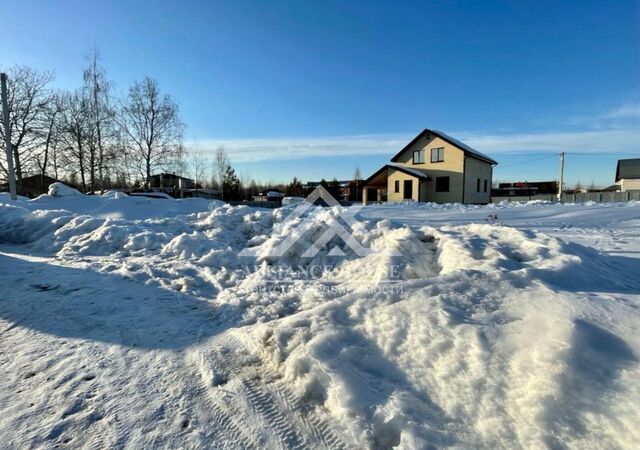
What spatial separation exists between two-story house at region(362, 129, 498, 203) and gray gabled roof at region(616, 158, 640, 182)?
24981 millimetres

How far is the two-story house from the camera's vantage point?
91.7 feet

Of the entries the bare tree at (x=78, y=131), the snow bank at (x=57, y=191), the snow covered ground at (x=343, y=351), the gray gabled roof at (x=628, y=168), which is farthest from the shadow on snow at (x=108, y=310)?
the gray gabled roof at (x=628, y=168)

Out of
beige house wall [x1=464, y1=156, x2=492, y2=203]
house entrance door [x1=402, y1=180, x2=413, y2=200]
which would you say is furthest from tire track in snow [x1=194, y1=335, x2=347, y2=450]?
beige house wall [x1=464, y1=156, x2=492, y2=203]

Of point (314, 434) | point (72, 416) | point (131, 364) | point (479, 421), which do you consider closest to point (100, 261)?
point (131, 364)

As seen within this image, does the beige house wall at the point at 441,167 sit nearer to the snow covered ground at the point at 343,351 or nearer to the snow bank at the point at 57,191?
the snow bank at the point at 57,191

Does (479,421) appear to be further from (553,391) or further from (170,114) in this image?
(170,114)

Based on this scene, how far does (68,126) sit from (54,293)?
27.6 m

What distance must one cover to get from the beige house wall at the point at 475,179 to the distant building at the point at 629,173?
927 inches

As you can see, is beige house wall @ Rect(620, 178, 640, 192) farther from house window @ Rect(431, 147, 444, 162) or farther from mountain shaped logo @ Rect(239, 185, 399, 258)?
mountain shaped logo @ Rect(239, 185, 399, 258)

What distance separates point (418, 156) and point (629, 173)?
108 ft

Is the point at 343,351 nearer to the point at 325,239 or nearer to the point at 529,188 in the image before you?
the point at 325,239

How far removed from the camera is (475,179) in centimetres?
2934

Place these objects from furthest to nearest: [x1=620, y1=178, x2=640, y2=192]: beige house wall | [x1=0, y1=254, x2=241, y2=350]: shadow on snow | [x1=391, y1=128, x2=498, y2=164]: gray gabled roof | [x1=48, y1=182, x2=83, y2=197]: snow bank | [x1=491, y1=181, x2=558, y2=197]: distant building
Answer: [x1=491, y1=181, x2=558, y2=197]: distant building → [x1=620, y1=178, x2=640, y2=192]: beige house wall → [x1=391, y1=128, x2=498, y2=164]: gray gabled roof → [x1=48, y1=182, x2=83, y2=197]: snow bank → [x1=0, y1=254, x2=241, y2=350]: shadow on snow

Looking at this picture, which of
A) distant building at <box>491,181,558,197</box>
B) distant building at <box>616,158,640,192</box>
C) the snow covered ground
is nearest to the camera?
the snow covered ground
